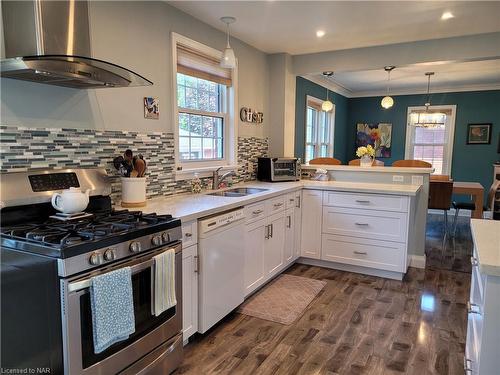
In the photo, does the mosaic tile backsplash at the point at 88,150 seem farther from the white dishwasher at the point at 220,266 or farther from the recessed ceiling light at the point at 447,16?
the recessed ceiling light at the point at 447,16

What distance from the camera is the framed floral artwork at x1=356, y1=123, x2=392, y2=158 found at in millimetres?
7590

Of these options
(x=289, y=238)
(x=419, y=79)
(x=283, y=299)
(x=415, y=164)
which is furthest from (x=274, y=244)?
(x=419, y=79)

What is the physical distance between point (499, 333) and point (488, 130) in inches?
263

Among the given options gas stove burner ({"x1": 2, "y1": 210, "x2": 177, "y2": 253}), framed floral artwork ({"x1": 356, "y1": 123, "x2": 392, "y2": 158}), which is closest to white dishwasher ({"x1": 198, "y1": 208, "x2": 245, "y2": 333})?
gas stove burner ({"x1": 2, "y1": 210, "x2": 177, "y2": 253})

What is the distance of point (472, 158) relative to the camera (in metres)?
6.81

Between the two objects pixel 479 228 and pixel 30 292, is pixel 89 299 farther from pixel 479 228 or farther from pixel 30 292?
pixel 479 228

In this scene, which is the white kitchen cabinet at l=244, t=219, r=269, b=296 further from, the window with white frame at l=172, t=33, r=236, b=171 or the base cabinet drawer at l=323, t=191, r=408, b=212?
the base cabinet drawer at l=323, t=191, r=408, b=212

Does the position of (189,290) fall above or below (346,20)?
below

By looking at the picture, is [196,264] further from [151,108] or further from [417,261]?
[417,261]

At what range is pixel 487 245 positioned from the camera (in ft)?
4.62

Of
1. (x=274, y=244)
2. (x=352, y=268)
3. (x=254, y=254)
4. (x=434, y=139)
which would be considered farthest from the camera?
(x=434, y=139)

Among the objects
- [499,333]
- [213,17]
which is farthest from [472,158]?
[499,333]

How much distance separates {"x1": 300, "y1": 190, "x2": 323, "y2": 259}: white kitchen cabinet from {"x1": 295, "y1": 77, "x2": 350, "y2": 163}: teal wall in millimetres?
1711

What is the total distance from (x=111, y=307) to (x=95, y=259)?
216 mm
